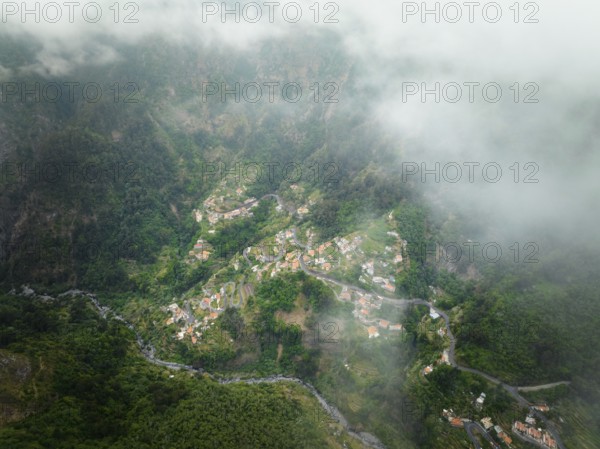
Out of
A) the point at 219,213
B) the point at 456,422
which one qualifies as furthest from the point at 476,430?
the point at 219,213

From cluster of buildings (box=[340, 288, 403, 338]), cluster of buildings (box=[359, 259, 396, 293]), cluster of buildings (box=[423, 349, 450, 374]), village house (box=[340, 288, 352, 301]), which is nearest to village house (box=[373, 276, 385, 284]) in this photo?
cluster of buildings (box=[359, 259, 396, 293])

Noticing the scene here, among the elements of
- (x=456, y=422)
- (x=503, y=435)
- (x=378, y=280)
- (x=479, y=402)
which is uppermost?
(x=378, y=280)

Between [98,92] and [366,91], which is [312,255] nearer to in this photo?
[366,91]

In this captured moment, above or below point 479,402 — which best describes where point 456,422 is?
below

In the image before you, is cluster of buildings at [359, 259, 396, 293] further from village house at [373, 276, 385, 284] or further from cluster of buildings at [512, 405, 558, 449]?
cluster of buildings at [512, 405, 558, 449]

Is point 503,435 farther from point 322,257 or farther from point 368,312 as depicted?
point 322,257

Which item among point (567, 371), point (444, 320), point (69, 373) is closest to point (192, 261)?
point (69, 373)

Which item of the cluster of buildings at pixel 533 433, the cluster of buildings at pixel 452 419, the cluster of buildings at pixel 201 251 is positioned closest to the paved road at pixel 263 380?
the cluster of buildings at pixel 452 419

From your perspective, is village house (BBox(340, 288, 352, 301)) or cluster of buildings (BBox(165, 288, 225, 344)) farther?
cluster of buildings (BBox(165, 288, 225, 344))

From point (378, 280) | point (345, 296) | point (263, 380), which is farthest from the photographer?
point (378, 280)
